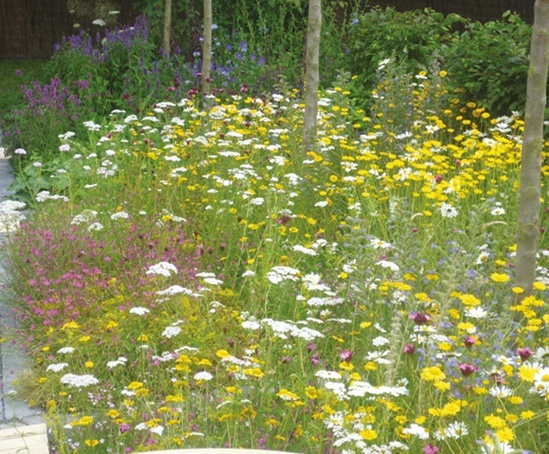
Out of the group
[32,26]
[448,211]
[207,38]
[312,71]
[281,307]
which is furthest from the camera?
[32,26]

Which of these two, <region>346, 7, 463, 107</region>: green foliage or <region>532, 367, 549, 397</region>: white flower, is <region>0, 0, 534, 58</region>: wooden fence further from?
<region>532, 367, 549, 397</region>: white flower

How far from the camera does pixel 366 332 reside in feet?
15.0

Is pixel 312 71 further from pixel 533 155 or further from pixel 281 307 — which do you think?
pixel 533 155

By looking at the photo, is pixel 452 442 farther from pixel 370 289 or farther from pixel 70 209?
pixel 70 209

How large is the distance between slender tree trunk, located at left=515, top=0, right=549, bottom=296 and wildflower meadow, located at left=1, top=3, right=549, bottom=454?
0.17 meters

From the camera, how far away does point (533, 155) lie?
4652 mm

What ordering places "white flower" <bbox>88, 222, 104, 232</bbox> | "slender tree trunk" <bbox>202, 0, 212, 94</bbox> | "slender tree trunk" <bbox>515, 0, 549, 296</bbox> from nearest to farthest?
"slender tree trunk" <bbox>515, 0, 549, 296</bbox>, "white flower" <bbox>88, 222, 104, 232</bbox>, "slender tree trunk" <bbox>202, 0, 212, 94</bbox>

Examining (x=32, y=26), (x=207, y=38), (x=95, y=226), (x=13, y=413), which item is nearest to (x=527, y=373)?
(x=13, y=413)

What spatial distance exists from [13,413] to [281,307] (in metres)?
1.46

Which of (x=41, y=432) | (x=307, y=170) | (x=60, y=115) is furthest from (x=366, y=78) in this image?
(x=41, y=432)

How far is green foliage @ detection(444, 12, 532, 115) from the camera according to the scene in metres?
8.02

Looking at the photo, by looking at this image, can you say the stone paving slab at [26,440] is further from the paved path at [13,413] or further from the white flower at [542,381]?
the white flower at [542,381]

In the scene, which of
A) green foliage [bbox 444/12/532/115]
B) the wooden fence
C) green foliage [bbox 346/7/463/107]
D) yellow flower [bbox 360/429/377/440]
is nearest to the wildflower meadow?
yellow flower [bbox 360/429/377/440]

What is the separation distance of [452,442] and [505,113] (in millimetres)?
5195
